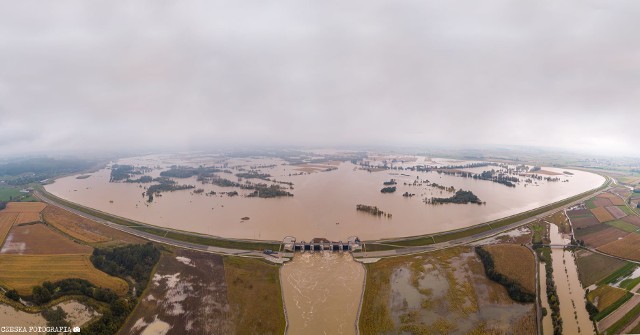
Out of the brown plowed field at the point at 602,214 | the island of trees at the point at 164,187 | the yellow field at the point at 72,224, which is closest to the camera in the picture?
the yellow field at the point at 72,224

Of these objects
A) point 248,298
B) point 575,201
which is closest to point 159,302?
point 248,298

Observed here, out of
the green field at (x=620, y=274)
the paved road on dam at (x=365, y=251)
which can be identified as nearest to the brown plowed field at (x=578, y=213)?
the paved road on dam at (x=365, y=251)

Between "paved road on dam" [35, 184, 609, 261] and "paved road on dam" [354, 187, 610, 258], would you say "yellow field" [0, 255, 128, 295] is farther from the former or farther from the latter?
"paved road on dam" [354, 187, 610, 258]

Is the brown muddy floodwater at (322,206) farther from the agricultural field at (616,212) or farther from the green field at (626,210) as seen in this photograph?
the green field at (626,210)

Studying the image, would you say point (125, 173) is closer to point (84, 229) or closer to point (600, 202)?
point (84, 229)

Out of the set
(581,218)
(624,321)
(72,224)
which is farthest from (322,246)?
(581,218)

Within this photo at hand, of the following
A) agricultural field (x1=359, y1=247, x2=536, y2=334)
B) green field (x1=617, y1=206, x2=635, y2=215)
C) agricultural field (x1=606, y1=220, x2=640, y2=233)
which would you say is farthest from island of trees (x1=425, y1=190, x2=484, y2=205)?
agricultural field (x1=359, y1=247, x2=536, y2=334)
